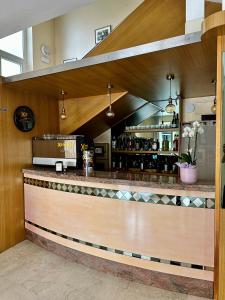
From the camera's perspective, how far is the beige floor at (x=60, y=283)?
209cm

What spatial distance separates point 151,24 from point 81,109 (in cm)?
161

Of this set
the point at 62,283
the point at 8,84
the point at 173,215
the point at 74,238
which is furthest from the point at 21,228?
the point at 173,215

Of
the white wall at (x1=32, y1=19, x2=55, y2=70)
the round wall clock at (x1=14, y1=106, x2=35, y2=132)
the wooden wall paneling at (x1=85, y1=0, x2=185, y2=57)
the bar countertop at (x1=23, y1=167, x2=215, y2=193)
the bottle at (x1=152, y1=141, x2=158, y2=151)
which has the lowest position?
the bar countertop at (x1=23, y1=167, x2=215, y2=193)

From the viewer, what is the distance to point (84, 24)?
4984 millimetres

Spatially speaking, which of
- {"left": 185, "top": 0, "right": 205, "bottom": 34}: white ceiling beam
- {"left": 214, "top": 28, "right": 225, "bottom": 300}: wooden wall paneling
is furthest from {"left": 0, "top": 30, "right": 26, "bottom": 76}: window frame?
{"left": 214, "top": 28, "right": 225, "bottom": 300}: wooden wall paneling

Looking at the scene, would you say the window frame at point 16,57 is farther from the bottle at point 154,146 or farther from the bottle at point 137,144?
the bottle at point 154,146

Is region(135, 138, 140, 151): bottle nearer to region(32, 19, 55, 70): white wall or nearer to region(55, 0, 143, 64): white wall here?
region(55, 0, 143, 64): white wall

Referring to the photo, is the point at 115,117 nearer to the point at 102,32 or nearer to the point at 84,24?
the point at 102,32

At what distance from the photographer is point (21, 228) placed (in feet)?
10.6

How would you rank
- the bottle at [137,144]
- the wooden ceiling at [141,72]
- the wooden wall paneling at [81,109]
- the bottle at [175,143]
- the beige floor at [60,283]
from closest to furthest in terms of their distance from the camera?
the wooden ceiling at [141,72], the beige floor at [60,283], the wooden wall paneling at [81,109], the bottle at [175,143], the bottle at [137,144]

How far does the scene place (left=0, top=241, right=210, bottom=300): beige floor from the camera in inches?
82.4

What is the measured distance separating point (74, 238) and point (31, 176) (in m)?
1.08

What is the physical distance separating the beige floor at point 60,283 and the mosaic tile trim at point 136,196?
860 mm

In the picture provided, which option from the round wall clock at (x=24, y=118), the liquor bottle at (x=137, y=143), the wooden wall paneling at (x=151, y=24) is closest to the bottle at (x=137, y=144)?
the liquor bottle at (x=137, y=143)
